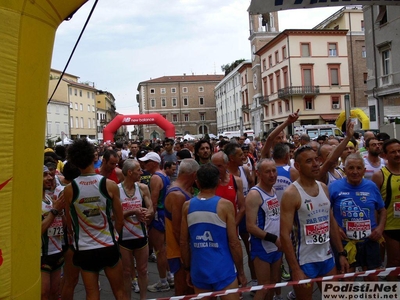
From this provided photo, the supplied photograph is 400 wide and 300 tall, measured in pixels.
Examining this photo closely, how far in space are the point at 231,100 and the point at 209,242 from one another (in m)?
71.0

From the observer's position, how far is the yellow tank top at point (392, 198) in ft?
14.8

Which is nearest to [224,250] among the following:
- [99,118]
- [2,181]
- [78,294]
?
[2,181]

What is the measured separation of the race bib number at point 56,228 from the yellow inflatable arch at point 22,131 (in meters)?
1.36

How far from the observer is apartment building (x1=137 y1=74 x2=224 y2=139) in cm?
9300

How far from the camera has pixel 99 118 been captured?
89.8m

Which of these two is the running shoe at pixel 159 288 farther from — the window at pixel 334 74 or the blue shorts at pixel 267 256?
the window at pixel 334 74

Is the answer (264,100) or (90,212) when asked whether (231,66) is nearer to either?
(264,100)

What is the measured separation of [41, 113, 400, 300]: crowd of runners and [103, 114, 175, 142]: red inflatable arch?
63.9 feet

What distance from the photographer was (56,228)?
4.26 metres

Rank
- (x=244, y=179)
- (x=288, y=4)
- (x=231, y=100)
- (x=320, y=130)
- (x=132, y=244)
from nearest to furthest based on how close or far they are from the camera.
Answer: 1. (x=132, y=244)
2. (x=244, y=179)
3. (x=288, y=4)
4. (x=320, y=130)
5. (x=231, y=100)

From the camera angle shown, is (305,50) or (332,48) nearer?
(305,50)

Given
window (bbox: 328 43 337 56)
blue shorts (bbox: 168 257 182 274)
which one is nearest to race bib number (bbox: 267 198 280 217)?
blue shorts (bbox: 168 257 182 274)

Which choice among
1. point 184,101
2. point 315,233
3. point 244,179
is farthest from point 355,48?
point 184,101

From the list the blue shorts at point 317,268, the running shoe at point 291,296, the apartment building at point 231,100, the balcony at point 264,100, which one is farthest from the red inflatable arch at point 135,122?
the apartment building at point 231,100
